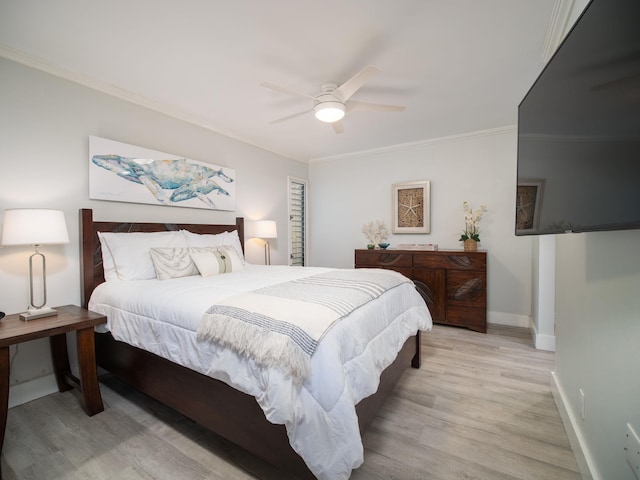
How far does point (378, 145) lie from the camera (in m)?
4.31

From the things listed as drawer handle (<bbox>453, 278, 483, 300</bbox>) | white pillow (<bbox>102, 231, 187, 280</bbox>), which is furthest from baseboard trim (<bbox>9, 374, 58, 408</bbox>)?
drawer handle (<bbox>453, 278, 483, 300</bbox>)

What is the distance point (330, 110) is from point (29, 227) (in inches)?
88.5

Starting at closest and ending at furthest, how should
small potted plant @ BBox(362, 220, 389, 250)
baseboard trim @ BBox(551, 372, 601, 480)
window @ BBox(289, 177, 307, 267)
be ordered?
baseboard trim @ BBox(551, 372, 601, 480), small potted plant @ BBox(362, 220, 389, 250), window @ BBox(289, 177, 307, 267)

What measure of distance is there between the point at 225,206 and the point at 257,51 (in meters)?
1.97

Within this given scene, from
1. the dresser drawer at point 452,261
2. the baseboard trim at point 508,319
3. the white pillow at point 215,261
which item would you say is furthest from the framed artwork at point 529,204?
the baseboard trim at point 508,319

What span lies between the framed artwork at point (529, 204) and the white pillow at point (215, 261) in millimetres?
2399

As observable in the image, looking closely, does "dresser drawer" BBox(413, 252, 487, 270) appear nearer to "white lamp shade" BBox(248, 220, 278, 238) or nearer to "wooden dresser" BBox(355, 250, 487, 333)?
"wooden dresser" BBox(355, 250, 487, 333)

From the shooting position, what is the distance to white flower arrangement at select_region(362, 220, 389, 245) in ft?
14.4

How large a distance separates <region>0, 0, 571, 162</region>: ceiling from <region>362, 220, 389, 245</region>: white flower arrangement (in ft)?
6.00

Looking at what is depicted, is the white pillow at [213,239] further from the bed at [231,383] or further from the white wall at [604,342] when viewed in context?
the white wall at [604,342]

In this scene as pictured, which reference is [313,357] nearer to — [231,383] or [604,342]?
[231,383]

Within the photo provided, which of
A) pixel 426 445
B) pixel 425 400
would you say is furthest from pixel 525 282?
Result: pixel 426 445

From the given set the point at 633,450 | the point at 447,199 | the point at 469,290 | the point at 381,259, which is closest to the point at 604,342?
the point at 633,450

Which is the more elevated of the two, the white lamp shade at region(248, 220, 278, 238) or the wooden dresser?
the white lamp shade at region(248, 220, 278, 238)
